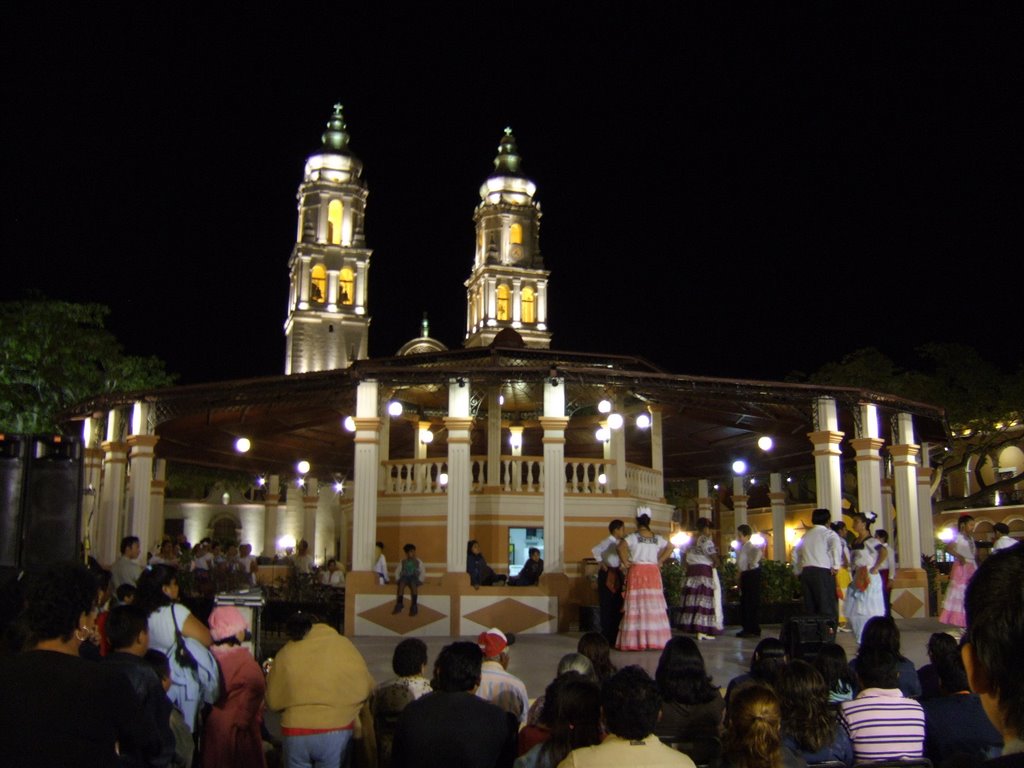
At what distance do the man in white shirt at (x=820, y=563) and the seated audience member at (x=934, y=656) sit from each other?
17.3 ft

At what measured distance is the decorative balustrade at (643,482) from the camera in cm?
2058

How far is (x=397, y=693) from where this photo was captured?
5445mm

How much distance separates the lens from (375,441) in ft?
50.8

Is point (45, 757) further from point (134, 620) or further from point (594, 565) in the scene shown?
point (594, 565)

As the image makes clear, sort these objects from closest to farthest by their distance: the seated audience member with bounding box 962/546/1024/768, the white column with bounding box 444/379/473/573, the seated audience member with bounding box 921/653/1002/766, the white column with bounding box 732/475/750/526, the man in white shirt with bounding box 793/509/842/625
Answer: the seated audience member with bounding box 962/546/1024/768, the seated audience member with bounding box 921/653/1002/766, the man in white shirt with bounding box 793/509/842/625, the white column with bounding box 444/379/473/573, the white column with bounding box 732/475/750/526

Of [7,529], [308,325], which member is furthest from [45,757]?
[308,325]

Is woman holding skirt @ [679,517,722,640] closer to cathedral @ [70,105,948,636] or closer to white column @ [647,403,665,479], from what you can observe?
cathedral @ [70,105,948,636]

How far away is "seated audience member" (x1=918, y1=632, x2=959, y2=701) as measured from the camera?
5281 mm

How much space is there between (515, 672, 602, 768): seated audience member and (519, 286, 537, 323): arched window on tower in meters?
52.2

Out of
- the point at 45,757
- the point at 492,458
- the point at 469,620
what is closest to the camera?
the point at 45,757

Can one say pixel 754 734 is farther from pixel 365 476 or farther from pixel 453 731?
pixel 365 476

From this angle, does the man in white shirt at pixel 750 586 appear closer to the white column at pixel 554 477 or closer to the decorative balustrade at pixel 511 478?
the white column at pixel 554 477

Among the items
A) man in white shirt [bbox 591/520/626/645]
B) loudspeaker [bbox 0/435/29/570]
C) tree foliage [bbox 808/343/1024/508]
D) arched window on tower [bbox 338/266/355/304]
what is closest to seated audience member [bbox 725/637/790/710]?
man in white shirt [bbox 591/520/626/645]

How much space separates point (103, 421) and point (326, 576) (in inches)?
239
